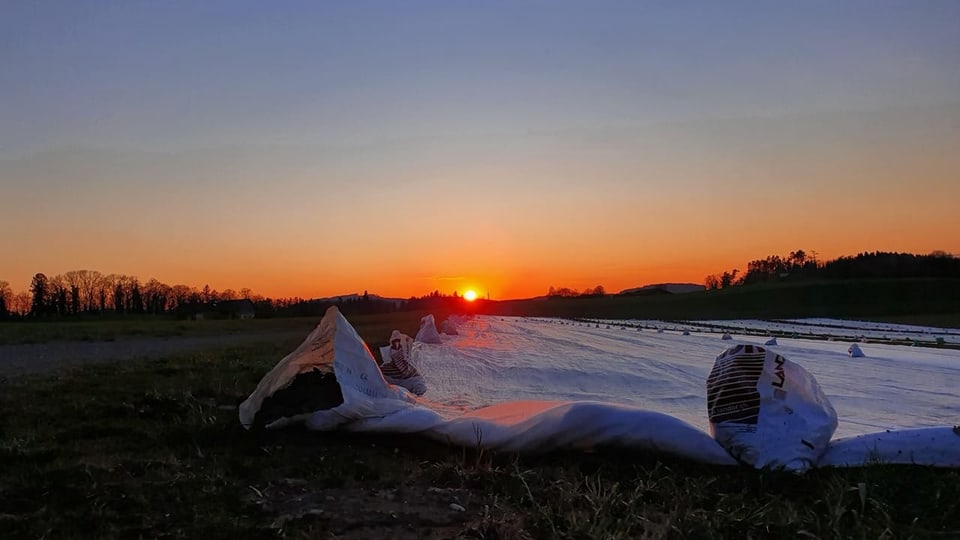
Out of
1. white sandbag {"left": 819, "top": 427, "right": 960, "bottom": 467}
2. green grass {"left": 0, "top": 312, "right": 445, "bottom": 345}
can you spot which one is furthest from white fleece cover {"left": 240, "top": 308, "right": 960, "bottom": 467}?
green grass {"left": 0, "top": 312, "right": 445, "bottom": 345}

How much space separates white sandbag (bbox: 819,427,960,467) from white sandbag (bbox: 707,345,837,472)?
9 centimetres

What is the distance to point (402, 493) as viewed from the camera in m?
2.61

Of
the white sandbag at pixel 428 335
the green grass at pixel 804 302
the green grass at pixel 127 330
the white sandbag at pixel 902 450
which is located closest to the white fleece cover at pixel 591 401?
the white sandbag at pixel 902 450

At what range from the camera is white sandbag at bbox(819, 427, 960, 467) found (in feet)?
9.32

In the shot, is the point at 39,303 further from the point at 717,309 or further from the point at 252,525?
the point at 252,525

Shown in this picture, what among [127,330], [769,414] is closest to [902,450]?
[769,414]

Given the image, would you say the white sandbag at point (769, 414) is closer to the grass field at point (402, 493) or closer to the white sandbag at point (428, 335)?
the grass field at point (402, 493)

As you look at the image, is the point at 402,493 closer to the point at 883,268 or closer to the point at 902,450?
the point at 902,450

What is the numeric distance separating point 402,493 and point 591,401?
1491 millimetres

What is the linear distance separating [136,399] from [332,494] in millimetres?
2985

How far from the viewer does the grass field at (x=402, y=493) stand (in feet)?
7.07

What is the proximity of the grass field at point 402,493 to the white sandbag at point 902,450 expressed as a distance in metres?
0.12

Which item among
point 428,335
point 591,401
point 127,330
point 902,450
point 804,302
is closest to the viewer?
point 902,450

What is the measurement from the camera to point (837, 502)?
2.34 m
